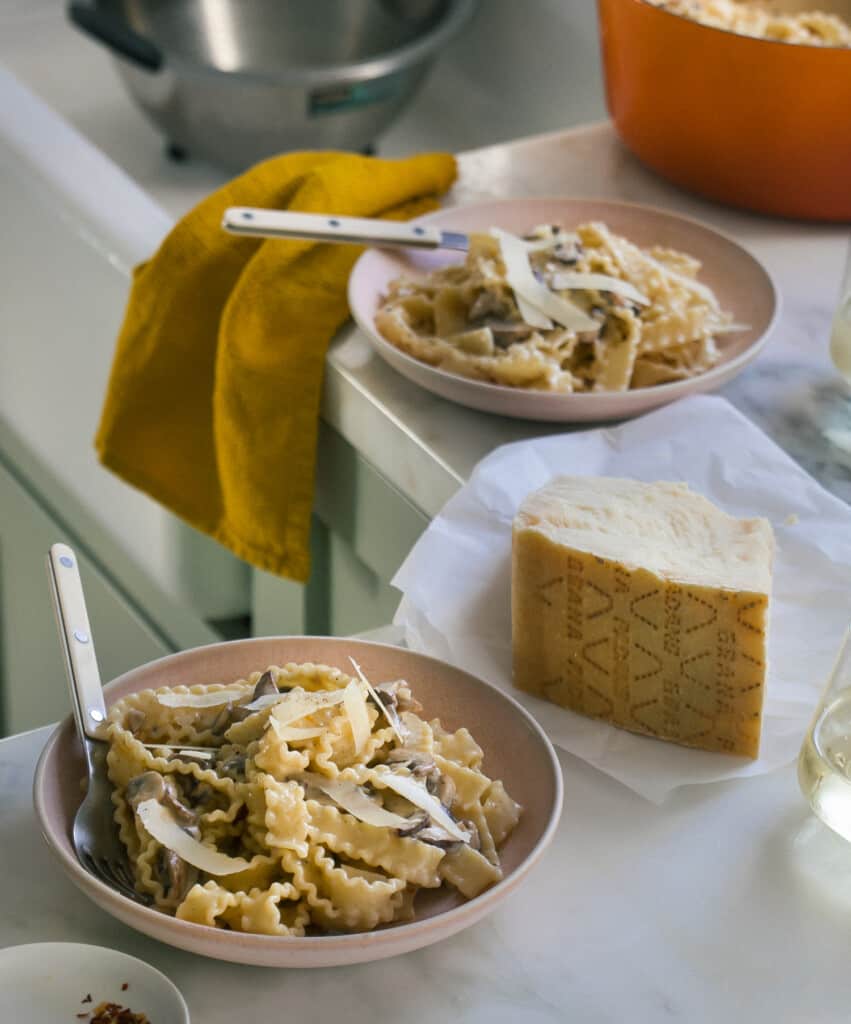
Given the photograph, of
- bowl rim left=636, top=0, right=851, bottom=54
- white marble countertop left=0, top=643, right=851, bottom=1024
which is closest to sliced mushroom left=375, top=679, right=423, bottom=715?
white marble countertop left=0, top=643, right=851, bottom=1024

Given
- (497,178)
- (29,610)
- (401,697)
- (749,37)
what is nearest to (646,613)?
(401,697)

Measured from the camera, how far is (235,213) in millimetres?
1284

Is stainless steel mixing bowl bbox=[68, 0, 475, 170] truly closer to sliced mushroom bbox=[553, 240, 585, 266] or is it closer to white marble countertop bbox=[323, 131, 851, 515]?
white marble countertop bbox=[323, 131, 851, 515]

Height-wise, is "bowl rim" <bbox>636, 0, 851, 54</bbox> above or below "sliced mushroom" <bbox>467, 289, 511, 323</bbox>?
above

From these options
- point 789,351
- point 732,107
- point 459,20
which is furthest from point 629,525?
point 459,20

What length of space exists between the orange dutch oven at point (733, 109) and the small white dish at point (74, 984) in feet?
3.52

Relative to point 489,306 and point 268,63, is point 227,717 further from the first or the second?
point 268,63

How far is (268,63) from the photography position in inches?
88.4

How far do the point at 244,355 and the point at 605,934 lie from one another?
2.41 feet

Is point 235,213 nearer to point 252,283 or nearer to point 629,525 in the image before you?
point 252,283

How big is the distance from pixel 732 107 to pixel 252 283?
1.67 feet

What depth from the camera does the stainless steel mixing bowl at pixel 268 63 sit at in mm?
1941

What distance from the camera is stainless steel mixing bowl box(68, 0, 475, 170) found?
6.37ft

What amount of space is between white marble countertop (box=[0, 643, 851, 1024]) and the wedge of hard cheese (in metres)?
0.06
